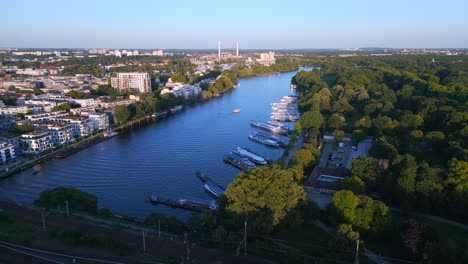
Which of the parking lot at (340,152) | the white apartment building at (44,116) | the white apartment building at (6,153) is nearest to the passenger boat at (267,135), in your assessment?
the parking lot at (340,152)

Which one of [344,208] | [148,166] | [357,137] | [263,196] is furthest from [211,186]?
[357,137]

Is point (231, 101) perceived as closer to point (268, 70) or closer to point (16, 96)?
point (16, 96)

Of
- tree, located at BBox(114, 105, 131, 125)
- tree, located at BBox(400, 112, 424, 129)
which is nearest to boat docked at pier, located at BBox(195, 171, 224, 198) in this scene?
tree, located at BBox(400, 112, 424, 129)

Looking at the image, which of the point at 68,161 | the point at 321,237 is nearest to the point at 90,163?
the point at 68,161

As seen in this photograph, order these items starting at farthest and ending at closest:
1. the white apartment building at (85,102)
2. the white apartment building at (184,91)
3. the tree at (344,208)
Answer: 1. the white apartment building at (184,91)
2. the white apartment building at (85,102)
3. the tree at (344,208)

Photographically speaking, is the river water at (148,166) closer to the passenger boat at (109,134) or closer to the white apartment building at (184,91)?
the passenger boat at (109,134)

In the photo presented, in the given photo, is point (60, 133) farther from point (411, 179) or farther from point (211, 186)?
point (411, 179)

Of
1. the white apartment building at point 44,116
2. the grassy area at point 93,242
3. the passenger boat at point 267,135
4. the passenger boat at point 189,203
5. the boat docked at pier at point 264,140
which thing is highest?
the white apartment building at point 44,116
